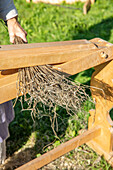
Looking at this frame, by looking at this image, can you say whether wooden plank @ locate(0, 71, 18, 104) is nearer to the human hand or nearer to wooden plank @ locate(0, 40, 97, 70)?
wooden plank @ locate(0, 40, 97, 70)

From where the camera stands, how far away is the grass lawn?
2387mm

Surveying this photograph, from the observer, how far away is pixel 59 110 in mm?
2844

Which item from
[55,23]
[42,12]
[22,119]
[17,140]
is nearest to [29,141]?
[17,140]

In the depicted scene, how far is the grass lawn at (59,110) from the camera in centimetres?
239

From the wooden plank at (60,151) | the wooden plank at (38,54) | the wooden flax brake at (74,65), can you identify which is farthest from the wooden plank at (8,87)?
the wooden plank at (60,151)

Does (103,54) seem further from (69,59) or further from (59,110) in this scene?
(59,110)

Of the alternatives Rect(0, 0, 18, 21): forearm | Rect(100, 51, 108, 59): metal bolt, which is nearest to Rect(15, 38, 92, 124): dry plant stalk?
Rect(100, 51, 108, 59): metal bolt

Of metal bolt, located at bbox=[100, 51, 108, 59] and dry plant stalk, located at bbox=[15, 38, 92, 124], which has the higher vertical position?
metal bolt, located at bbox=[100, 51, 108, 59]

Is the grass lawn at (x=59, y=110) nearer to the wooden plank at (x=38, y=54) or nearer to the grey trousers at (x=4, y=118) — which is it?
the grey trousers at (x=4, y=118)

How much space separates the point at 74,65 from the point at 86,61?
97mm

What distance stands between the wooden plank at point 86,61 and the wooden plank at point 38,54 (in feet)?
0.12

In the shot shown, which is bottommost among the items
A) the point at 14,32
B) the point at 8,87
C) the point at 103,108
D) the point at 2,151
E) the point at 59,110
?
the point at 2,151

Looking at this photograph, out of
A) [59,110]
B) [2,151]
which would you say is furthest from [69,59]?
[59,110]

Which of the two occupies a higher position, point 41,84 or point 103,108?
point 41,84
